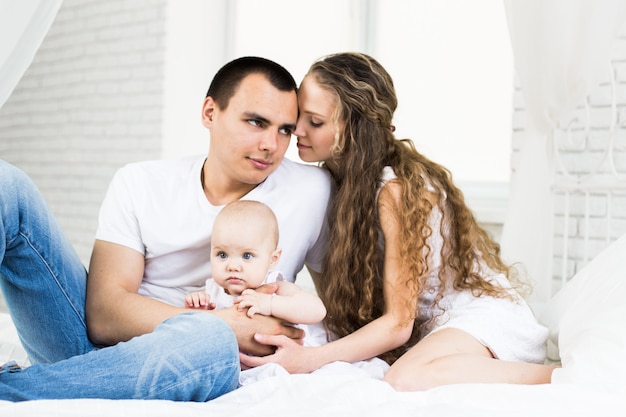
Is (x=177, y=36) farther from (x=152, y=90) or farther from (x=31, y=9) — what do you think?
(x=31, y=9)

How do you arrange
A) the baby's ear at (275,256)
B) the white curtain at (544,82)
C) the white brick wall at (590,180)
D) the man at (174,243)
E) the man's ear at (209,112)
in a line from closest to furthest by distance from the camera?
the man at (174,243) < the baby's ear at (275,256) < the man's ear at (209,112) < the white curtain at (544,82) < the white brick wall at (590,180)

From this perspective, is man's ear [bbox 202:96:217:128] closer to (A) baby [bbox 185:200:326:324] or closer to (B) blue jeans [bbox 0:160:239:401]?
(A) baby [bbox 185:200:326:324]

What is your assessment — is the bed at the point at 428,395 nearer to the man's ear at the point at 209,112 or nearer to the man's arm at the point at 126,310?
the man's arm at the point at 126,310

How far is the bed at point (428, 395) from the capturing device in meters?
1.21

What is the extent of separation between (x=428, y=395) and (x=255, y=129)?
2.82 feet

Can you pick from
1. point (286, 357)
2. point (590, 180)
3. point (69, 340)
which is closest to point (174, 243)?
point (69, 340)

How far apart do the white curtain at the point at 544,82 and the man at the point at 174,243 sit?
0.81 m

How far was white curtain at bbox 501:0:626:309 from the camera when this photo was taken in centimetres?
227

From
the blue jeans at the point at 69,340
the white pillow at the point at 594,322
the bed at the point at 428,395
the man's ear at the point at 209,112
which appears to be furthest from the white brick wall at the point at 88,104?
the bed at the point at 428,395

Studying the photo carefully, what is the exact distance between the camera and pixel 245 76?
1.95 meters

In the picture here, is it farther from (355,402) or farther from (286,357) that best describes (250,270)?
(355,402)

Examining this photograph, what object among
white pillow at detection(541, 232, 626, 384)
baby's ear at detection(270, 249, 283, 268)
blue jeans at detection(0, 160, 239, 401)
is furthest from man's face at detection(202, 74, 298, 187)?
white pillow at detection(541, 232, 626, 384)

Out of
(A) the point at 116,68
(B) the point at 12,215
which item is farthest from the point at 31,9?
(A) the point at 116,68

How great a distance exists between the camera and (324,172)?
2.06 metres
